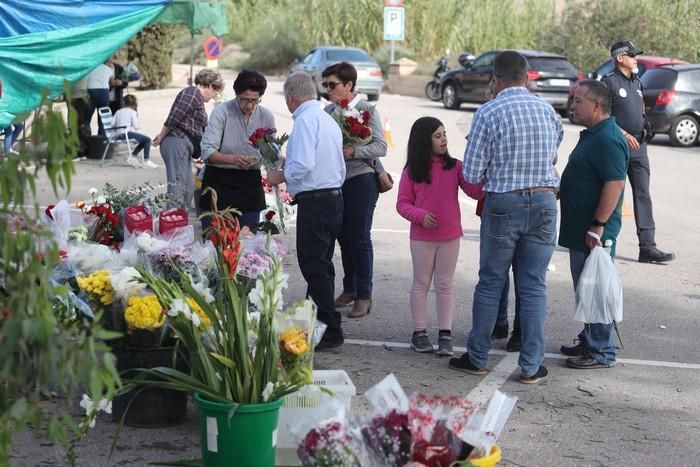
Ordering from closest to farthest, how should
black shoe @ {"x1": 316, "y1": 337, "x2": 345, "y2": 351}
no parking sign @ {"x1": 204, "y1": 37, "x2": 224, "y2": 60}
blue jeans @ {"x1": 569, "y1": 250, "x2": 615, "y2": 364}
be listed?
blue jeans @ {"x1": 569, "y1": 250, "x2": 615, "y2": 364} → black shoe @ {"x1": 316, "y1": 337, "x2": 345, "y2": 351} → no parking sign @ {"x1": 204, "y1": 37, "x2": 224, "y2": 60}

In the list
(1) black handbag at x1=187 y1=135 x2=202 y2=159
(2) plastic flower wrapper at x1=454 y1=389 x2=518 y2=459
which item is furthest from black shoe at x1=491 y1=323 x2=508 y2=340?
(1) black handbag at x1=187 y1=135 x2=202 y2=159

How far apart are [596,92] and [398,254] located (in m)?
4.22

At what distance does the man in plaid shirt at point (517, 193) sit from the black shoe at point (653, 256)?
4.26 meters

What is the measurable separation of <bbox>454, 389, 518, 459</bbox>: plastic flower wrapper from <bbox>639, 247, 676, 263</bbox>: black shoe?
6615 millimetres

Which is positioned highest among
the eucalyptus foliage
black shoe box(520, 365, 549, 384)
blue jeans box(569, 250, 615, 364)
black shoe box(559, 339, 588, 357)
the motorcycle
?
the eucalyptus foliage

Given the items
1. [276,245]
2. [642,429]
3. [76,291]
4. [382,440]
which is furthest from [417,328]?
[382,440]

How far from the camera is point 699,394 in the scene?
6473 mm

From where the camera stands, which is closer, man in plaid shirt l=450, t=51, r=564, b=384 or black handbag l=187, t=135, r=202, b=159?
man in plaid shirt l=450, t=51, r=564, b=384

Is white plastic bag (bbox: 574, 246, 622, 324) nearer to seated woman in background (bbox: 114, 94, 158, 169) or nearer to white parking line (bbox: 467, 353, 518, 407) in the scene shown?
white parking line (bbox: 467, 353, 518, 407)

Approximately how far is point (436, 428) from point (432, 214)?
3.13 meters

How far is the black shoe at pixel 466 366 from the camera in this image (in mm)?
6730

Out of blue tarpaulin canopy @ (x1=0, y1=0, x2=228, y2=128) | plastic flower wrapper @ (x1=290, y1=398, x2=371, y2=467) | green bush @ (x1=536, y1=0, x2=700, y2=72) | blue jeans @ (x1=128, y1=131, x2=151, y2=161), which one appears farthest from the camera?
green bush @ (x1=536, y1=0, x2=700, y2=72)

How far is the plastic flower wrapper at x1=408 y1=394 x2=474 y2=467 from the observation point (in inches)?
154

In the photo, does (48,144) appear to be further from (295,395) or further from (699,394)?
(699,394)
